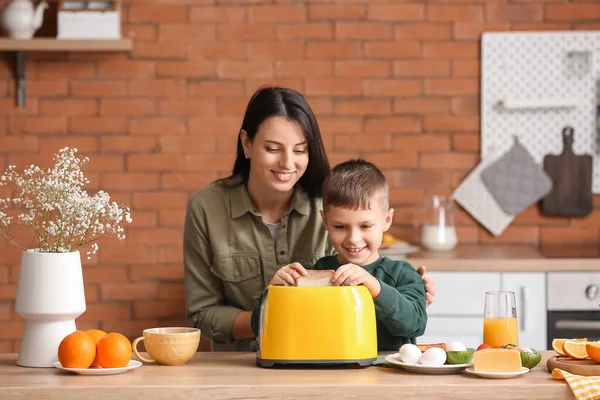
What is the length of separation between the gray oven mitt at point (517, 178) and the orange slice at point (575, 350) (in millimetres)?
2015

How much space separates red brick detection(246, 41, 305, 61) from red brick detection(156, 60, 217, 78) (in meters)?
0.16

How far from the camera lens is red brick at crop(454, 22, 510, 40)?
3658 millimetres

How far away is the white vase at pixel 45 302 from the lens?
173cm

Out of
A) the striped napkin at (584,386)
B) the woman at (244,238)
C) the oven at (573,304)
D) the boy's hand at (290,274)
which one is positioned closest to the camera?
the striped napkin at (584,386)

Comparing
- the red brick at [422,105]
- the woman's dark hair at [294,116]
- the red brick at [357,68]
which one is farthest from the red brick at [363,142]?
the woman's dark hair at [294,116]

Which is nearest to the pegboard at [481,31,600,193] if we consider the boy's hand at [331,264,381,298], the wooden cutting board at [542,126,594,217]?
the wooden cutting board at [542,126,594,217]

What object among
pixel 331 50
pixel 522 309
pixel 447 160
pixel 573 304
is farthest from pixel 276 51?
pixel 573 304

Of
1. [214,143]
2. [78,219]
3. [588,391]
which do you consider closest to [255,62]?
[214,143]

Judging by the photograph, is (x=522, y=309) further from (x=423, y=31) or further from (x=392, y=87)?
(x=423, y=31)

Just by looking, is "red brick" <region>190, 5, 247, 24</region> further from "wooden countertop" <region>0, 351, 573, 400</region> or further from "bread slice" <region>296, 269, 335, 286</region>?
"wooden countertop" <region>0, 351, 573, 400</region>

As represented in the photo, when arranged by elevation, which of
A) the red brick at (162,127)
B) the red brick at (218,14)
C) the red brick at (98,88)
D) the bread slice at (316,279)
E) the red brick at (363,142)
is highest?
the red brick at (218,14)

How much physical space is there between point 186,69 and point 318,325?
7.20 ft

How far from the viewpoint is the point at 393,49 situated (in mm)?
3666

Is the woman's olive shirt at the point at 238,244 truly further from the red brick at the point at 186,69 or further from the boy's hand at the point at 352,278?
the red brick at the point at 186,69
